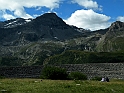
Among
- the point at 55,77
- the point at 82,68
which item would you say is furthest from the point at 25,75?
the point at 55,77

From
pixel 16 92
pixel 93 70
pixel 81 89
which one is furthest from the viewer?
pixel 93 70

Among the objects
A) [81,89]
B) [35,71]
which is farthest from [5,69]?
[81,89]

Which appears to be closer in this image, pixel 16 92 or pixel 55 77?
pixel 16 92

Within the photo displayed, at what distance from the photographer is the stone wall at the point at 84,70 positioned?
241 ft

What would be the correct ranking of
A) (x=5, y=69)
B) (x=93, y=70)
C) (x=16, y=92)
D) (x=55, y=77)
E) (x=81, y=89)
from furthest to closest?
(x=93, y=70), (x=5, y=69), (x=55, y=77), (x=81, y=89), (x=16, y=92)

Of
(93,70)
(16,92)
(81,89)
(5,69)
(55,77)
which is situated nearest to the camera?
(16,92)

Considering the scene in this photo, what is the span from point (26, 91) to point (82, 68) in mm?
61967

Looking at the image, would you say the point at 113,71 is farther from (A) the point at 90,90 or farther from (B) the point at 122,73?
(A) the point at 90,90

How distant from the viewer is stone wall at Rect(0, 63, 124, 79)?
241ft

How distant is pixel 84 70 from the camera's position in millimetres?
78312

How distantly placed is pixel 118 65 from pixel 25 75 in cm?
2761

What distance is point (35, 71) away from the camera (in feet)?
246

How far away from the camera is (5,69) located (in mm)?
72812

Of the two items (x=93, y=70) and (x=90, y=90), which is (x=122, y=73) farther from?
(x=90, y=90)
